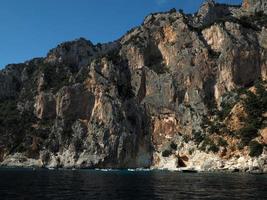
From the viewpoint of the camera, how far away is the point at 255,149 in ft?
406

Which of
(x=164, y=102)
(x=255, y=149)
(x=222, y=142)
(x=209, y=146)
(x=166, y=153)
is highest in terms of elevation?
(x=164, y=102)

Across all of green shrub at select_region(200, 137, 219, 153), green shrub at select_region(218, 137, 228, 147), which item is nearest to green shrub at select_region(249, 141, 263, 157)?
green shrub at select_region(218, 137, 228, 147)

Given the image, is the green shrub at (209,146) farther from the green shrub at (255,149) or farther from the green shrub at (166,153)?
the green shrub at (166,153)

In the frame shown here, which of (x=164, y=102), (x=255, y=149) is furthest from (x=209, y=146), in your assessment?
(x=164, y=102)

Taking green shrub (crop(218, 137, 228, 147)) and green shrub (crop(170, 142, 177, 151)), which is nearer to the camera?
green shrub (crop(218, 137, 228, 147))

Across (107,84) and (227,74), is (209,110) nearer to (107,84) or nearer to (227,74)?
(227,74)

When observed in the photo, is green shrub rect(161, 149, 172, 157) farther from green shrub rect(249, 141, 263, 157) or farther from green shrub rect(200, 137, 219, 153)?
green shrub rect(249, 141, 263, 157)

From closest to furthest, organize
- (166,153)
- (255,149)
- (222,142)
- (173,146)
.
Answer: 1. (255,149)
2. (222,142)
3. (173,146)
4. (166,153)

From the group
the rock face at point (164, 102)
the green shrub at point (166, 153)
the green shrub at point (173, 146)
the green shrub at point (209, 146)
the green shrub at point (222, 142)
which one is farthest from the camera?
the green shrub at point (166, 153)

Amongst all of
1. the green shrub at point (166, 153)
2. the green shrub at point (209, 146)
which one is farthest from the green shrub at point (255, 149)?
the green shrub at point (166, 153)

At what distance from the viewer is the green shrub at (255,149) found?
123m

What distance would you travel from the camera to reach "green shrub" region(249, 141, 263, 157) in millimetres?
123312

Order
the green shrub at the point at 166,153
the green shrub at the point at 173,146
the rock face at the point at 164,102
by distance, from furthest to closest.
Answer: the green shrub at the point at 166,153 < the green shrub at the point at 173,146 < the rock face at the point at 164,102

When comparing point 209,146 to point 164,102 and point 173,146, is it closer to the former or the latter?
point 173,146
